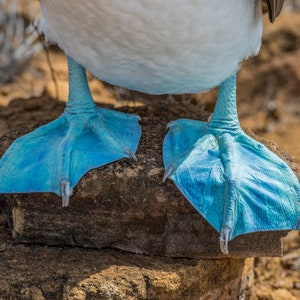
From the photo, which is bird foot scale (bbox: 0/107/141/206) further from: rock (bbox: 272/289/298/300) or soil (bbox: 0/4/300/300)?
soil (bbox: 0/4/300/300)

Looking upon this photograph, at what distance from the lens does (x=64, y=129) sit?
2354mm

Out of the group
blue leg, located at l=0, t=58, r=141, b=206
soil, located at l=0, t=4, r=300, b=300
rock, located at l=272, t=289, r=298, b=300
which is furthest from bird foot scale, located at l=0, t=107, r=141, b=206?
soil, located at l=0, t=4, r=300, b=300

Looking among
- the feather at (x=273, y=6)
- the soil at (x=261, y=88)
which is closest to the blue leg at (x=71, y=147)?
the feather at (x=273, y=6)

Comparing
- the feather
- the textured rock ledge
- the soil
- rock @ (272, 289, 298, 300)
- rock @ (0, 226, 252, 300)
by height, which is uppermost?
the soil

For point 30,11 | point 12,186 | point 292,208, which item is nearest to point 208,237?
point 292,208

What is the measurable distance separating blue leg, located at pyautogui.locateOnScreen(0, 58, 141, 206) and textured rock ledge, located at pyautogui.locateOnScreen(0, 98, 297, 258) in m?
0.05

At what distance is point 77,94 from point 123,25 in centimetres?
48

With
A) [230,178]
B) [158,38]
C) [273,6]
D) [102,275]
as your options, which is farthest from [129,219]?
[273,6]

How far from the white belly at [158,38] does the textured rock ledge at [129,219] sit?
0.27 metres

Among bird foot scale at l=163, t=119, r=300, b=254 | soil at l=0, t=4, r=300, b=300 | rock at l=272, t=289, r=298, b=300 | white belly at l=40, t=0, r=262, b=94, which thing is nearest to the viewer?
white belly at l=40, t=0, r=262, b=94

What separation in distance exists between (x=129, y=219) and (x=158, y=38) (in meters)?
0.52

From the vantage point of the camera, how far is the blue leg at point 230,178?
205 cm

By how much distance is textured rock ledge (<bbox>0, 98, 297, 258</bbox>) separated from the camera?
210 cm

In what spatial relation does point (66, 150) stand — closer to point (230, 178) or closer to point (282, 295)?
point (230, 178)
